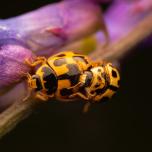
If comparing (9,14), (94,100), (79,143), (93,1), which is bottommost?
(94,100)

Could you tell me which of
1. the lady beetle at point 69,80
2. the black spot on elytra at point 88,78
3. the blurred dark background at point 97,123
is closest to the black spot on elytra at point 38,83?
the lady beetle at point 69,80

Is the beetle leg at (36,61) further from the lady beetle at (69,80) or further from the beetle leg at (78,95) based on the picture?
the beetle leg at (78,95)

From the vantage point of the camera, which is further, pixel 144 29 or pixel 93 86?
pixel 144 29

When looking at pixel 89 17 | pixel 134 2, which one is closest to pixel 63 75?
pixel 89 17

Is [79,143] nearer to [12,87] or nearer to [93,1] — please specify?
[93,1]

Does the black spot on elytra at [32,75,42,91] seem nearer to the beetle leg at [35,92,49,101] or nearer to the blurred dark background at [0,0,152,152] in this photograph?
the beetle leg at [35,92,49,101]

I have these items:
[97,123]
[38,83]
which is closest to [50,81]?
[38,83]

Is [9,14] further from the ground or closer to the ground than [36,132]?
further from the ground

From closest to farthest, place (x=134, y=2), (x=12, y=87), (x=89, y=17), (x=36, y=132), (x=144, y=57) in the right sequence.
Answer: (x=12, y=87)
(x=89, y=17)
(x=134, y=2)
(x=144, y=57)
(x=36, y=132)
